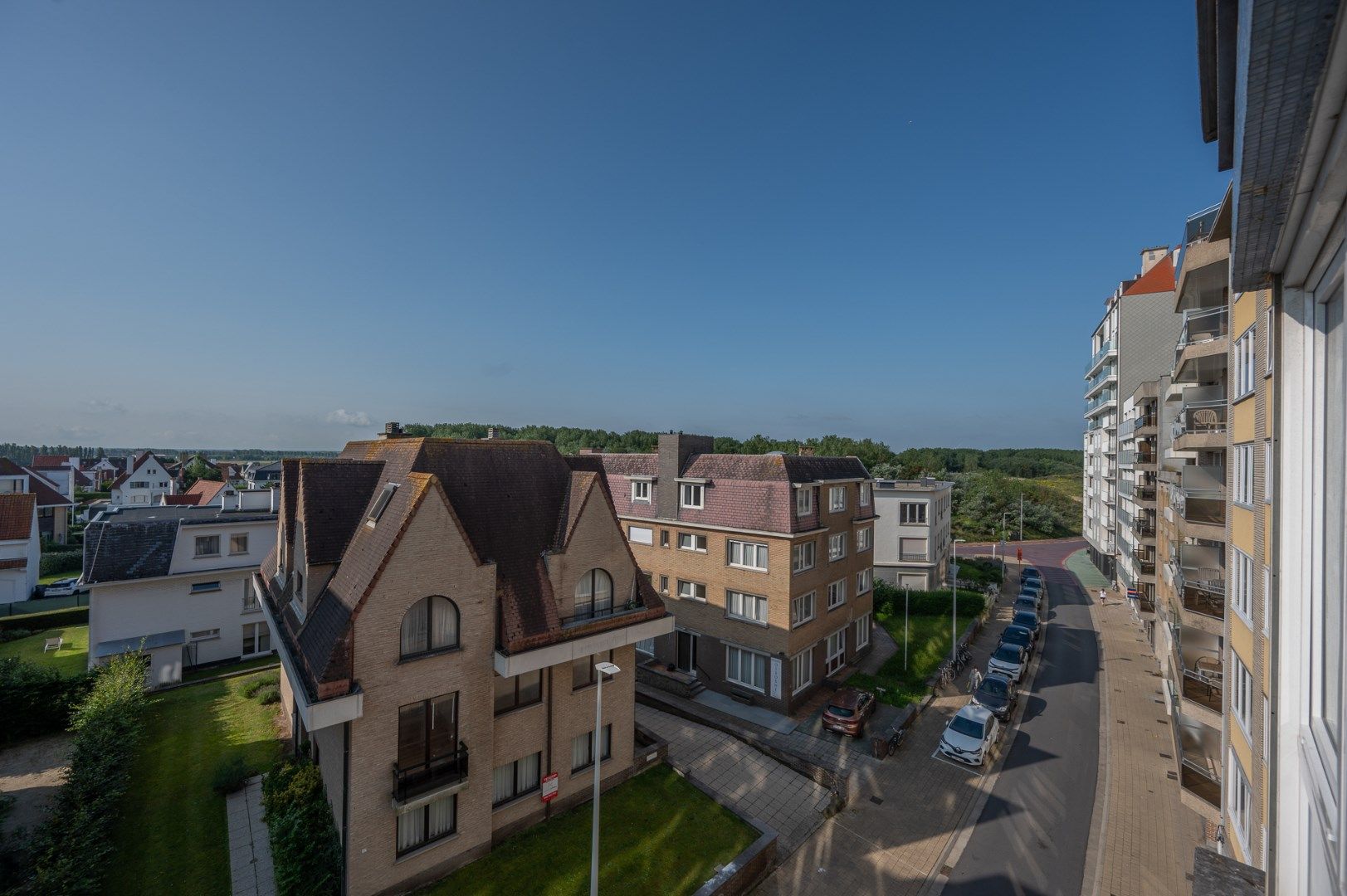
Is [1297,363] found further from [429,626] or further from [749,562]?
[749,562]

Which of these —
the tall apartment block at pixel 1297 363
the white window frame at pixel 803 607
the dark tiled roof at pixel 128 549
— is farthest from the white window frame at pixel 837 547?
the dark tiled roof at pixel 128 549

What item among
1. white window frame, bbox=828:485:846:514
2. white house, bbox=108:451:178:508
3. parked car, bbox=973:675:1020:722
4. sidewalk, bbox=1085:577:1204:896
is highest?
white window frame, bbox=828:485:846:514

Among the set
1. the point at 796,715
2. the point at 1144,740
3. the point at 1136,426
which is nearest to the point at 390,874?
the point at 796,715

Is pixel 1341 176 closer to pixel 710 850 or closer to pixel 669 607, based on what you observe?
pixel 710 850

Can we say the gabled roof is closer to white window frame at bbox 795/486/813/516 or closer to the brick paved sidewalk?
white window frame at bbox 795/486/813/516

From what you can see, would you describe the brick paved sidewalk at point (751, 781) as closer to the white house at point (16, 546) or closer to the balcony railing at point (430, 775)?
the balcony railing at point (430, 775)

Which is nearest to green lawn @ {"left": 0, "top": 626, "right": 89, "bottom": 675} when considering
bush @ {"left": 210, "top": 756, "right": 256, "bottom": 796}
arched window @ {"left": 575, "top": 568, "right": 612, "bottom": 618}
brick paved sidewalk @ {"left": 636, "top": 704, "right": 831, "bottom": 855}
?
bush @ {"left": 210, "top": 756, "right": 256, "bottom": 796}

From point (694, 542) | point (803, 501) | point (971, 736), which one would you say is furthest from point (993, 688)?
point (694, 542)
